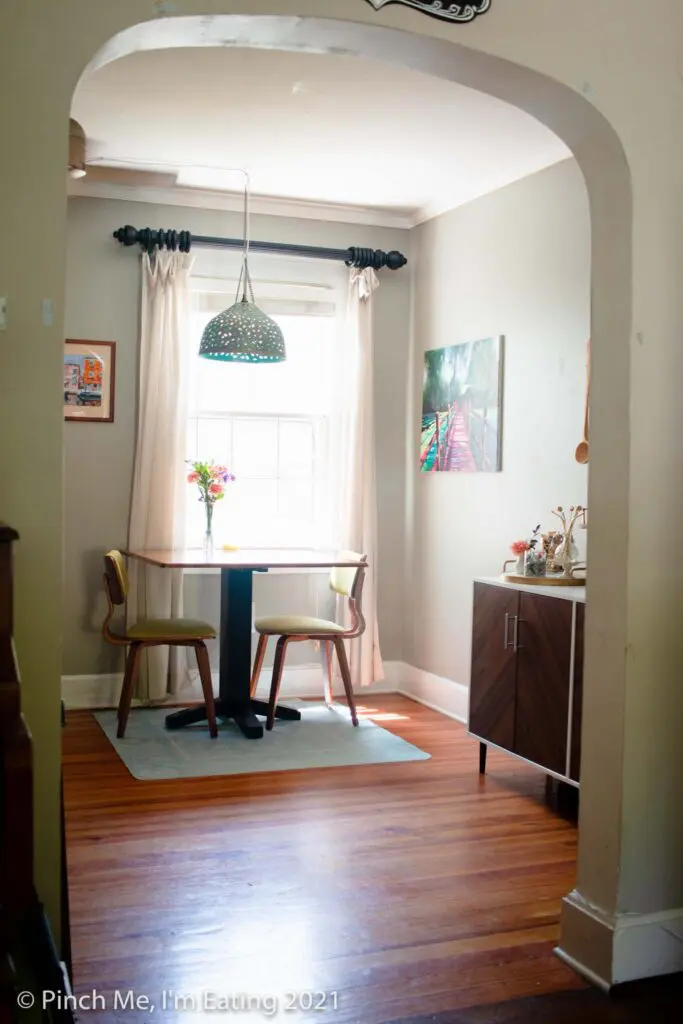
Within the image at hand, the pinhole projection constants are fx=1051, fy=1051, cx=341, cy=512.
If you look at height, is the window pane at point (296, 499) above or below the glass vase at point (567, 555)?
above

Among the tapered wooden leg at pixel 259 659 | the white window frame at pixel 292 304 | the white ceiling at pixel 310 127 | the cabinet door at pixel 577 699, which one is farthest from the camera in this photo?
the white window frame at pixel 292 304

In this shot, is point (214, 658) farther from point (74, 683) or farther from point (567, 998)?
point (567, 998)

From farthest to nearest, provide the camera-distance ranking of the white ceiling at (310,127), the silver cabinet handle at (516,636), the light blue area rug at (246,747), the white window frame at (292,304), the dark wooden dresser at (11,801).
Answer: the white window frame at (292,304)
the light blue area rug at (246,747)
the silver cabinet handle at (516,636)
the white ceiling at (310,127)
the dark wooden dresser at (11,801)

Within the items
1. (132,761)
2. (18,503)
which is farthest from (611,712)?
(132,761)

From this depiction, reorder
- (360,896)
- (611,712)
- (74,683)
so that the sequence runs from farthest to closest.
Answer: (74,683), (360,896), (611,712)

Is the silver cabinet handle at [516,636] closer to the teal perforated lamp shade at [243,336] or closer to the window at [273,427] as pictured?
the teal perforated lamp shade at [243,336]

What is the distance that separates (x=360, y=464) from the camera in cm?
615

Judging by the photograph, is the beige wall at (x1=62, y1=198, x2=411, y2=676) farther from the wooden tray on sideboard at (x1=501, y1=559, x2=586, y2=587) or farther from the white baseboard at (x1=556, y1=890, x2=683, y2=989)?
the white baseboard at (x1=556, y1=890, x2=683, y2=989)

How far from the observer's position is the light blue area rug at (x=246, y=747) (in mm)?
4648

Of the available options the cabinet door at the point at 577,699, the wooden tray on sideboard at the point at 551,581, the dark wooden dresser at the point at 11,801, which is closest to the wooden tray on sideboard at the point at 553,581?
the wooden tray on sideboard at the point at 551,581

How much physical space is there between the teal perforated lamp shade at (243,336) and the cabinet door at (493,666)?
4.93 feet

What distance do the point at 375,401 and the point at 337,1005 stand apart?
4219mm

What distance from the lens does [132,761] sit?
4.69 meters

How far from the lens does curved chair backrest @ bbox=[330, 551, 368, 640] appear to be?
5430 millimetres
